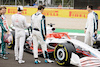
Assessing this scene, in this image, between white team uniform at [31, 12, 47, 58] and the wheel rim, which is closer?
the wheel rim

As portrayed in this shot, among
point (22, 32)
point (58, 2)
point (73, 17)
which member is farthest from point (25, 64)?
point (58, 2)

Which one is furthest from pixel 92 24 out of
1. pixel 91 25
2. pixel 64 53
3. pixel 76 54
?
pixel 64 53

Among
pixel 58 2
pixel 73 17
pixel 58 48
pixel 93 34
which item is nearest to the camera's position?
pixel 58 48

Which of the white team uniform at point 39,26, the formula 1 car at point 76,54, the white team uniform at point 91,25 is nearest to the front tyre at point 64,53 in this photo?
the formula 1 car at point 76,54

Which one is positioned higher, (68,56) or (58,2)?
(58,2)

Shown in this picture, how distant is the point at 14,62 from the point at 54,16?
10599 millimetres

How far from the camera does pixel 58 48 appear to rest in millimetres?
6797

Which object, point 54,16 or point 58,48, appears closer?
point 58,48

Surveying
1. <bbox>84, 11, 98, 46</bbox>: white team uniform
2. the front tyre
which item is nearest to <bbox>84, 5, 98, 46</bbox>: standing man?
<bbox>84, 11, 98, 46</bbox>: white team uniform

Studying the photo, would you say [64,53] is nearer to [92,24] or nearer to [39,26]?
[39,26]

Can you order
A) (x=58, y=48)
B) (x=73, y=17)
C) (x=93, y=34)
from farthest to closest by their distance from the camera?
1. (x=73, y=17)
2. (x=93, y=34)
3. (x=58, y=48)

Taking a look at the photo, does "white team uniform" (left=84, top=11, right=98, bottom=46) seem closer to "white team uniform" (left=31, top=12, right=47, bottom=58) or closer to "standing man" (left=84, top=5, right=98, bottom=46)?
"standing man" (left=84, top=5, right=98, bottom=46)

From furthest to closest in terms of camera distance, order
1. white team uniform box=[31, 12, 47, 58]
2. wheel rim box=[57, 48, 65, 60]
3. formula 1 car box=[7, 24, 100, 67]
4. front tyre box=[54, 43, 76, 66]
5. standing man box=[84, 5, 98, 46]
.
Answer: standing man box=[84, 5, 98, 46] → white team uniform box=[31, 12, 47, 58] → wheel rim box=[57, 48, 65, 60] → front tyre box=[54, 43, 76, 66] → formula 1 car box=[7, 24, 100, 67]

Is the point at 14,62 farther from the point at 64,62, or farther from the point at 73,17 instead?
the point at 73,17
